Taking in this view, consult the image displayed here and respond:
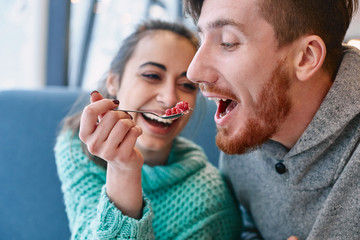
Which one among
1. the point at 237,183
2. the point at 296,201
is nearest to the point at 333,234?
the point at 296,201

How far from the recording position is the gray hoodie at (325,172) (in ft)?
2.97

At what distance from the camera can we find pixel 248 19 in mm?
911

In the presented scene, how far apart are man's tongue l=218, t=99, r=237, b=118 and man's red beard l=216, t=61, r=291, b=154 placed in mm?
67

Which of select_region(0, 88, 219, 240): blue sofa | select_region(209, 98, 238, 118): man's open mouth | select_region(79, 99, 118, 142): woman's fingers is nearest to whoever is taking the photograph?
select_region(79, 99, 118, 142): woman's fingers

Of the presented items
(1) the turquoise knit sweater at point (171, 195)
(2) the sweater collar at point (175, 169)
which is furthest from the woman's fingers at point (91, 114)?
(2) the sweater collar at point (175, 169)

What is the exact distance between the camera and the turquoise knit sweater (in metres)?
1.14

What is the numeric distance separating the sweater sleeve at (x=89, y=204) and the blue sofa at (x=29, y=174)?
0.94ft

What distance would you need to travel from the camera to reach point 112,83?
53.7 inches

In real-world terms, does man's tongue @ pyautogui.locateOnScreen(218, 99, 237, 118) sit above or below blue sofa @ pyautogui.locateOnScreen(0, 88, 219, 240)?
above

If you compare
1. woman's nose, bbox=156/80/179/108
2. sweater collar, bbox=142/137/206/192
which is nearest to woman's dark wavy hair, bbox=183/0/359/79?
woman's nose, bbox=156/80/179/108

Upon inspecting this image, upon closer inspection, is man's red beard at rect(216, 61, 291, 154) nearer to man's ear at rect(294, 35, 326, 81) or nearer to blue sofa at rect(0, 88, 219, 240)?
man's ear at rect(294, 35, 326, 81)

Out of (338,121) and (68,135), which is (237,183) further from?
(68,135)

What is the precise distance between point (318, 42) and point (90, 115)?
0.61 metres

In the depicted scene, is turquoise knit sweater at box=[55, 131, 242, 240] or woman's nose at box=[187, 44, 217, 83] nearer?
woman's nose at box=[187, 44, 217, 83]
